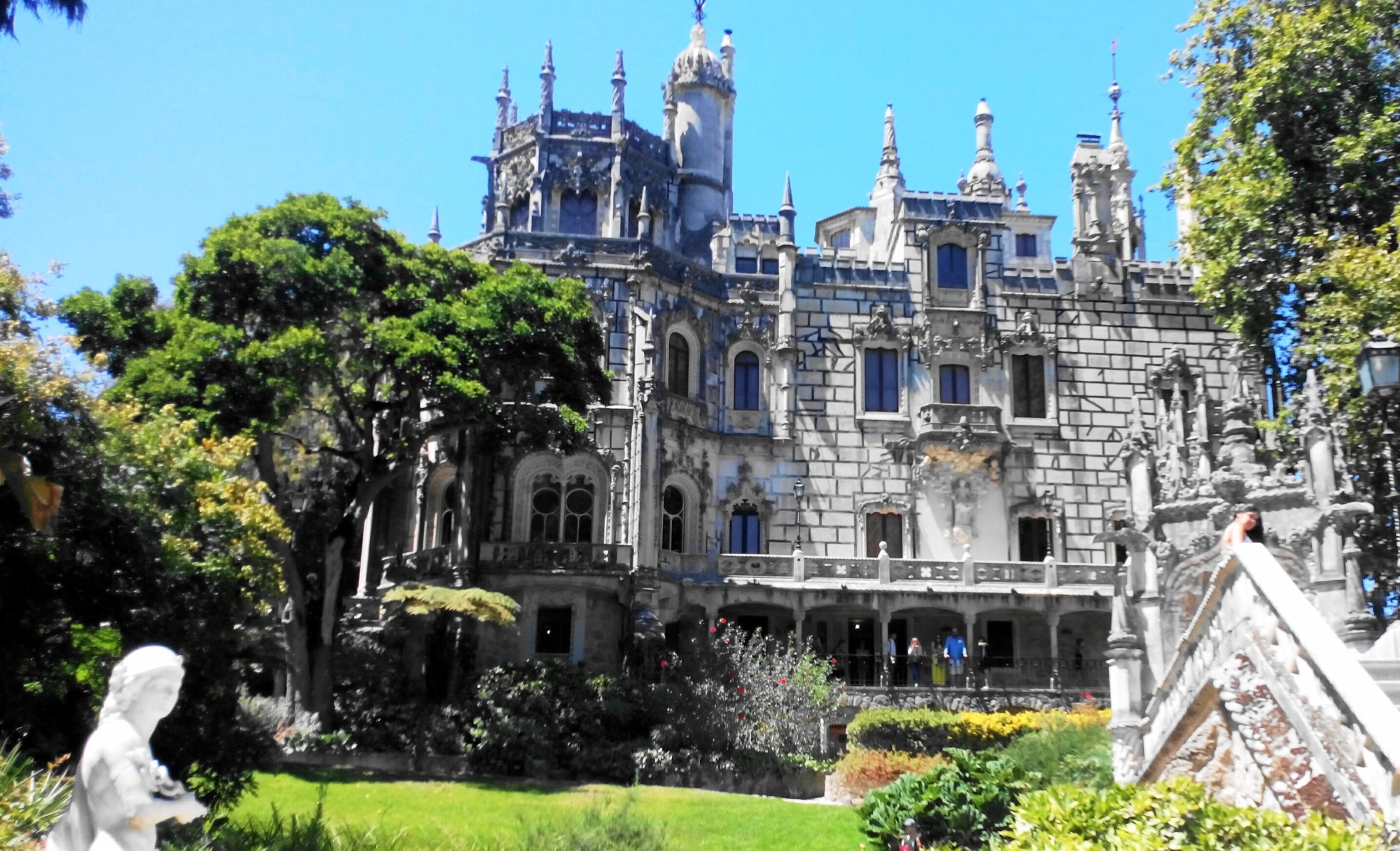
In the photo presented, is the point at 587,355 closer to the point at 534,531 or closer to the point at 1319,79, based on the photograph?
the point at 534,531

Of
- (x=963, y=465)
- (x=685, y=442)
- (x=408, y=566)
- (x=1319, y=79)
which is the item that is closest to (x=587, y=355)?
(x=685, y=442)

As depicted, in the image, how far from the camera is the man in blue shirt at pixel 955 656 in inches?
1258

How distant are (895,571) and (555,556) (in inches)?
355

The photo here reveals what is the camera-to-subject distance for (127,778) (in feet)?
24.5

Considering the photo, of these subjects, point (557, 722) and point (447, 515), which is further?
point (447, 515)

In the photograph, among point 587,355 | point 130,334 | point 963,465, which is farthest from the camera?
point 963,465

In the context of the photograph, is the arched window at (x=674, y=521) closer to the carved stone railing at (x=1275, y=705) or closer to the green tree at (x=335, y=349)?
the green tree at (x=335, y=349)

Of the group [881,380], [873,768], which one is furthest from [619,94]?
[873,768]

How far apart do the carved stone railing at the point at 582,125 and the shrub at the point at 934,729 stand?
23.4 metres

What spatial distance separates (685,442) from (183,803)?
27411mm

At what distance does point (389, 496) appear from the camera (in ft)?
119

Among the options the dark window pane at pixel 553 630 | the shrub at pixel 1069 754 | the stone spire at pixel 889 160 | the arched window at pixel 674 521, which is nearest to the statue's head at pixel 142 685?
the shrub at pixel 1069 754

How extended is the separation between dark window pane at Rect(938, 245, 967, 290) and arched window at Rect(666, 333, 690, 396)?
8091mm

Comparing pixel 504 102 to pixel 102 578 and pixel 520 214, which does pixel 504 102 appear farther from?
pixel 102 578
